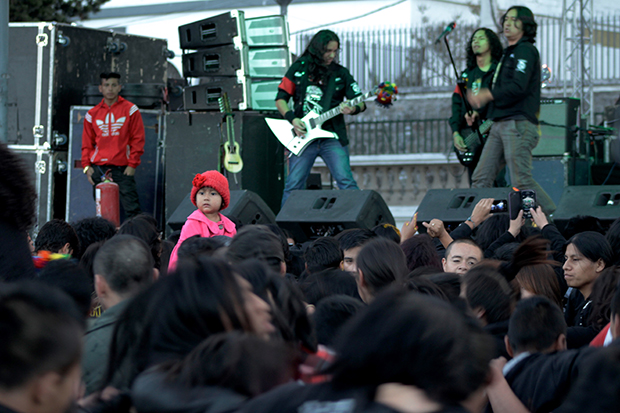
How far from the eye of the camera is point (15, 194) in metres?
2.67

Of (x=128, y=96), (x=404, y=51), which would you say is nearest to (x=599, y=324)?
(x=128, y=96)

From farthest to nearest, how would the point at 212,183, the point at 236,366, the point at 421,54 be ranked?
the point at 421,54 < the point at 212,183 < the point at 236,366

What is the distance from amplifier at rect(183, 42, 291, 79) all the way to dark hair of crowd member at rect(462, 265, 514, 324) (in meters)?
5.58

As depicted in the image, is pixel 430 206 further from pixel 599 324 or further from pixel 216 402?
pixel 216 402

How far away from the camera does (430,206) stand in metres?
6.00

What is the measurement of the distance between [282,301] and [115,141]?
5981 millimetres

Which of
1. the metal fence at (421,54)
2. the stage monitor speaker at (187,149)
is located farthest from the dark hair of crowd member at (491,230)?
the metal fence at (421,54)

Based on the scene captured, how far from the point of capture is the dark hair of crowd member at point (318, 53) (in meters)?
7.03

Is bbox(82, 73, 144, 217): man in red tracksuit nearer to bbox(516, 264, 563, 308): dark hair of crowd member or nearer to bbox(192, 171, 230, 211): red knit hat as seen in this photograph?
bbox(192, 171, 230, 211): red knit hat

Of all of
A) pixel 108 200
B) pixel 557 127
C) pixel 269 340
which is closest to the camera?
pixel 269 340

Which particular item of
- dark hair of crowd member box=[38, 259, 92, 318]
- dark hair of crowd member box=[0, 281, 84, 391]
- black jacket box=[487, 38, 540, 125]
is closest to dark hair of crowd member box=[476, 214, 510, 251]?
black jacket box=[487, 38, 540, 125]

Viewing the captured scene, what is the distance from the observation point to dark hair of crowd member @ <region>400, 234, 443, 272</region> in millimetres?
3922

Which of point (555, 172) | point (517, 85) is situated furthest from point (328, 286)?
point (555, 172)

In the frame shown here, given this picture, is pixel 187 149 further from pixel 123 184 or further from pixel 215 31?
pixel 215 31
